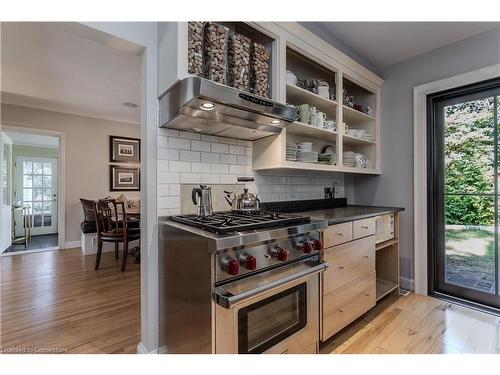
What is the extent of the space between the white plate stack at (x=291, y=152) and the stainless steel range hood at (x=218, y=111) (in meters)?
0.25

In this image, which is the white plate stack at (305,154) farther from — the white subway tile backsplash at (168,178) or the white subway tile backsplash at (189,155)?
the white subway tile backsplash at (168,178)

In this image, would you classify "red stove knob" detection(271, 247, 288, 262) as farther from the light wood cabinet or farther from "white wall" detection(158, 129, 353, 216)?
"white wall" detection(158, 129, 353, 216)

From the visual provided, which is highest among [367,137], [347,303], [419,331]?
[367,137]

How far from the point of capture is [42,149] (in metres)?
6.34

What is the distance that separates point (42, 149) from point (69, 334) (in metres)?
6.31

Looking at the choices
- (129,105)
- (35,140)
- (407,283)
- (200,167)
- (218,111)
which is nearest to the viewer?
(218,111)

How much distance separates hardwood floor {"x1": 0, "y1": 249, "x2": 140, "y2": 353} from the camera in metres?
1.75

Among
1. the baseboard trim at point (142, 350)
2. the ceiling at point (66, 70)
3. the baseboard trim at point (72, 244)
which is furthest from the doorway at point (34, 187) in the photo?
the baseboard trim at point (142, 350)

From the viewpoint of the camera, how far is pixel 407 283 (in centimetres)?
264

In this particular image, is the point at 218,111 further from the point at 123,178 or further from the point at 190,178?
the point at 123,178

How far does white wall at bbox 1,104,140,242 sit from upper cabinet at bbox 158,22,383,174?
13.2ft

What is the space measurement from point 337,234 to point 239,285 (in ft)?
2.82

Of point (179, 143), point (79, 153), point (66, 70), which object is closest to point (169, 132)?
point (179, 143)
